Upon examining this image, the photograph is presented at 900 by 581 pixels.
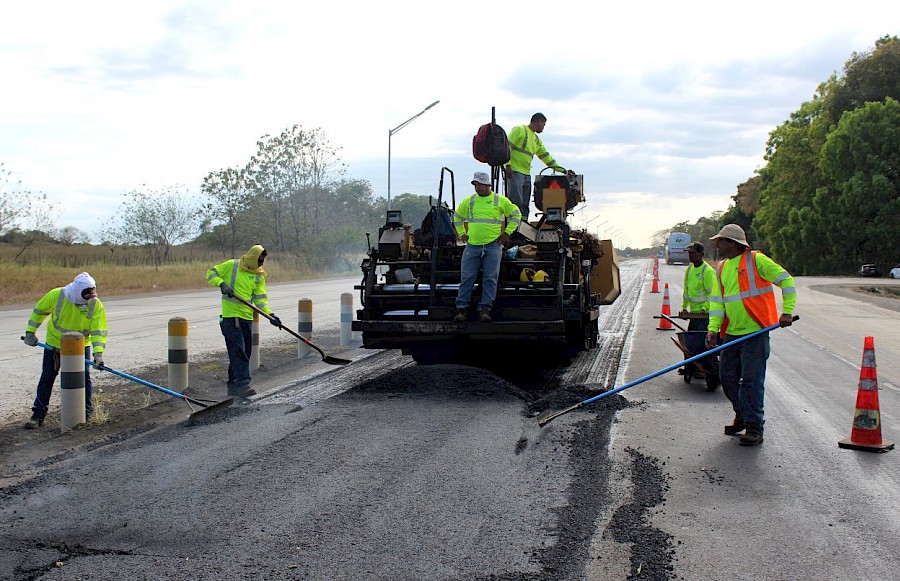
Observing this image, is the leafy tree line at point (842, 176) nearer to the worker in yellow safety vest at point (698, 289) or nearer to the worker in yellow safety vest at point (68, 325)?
the worker in yellow safety vest at point (698, 289)

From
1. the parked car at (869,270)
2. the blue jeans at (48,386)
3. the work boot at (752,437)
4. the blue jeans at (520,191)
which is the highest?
the blue jeans at (520,191)

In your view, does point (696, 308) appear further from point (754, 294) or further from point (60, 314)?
point (60, 314)

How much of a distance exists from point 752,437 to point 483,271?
11.4ft

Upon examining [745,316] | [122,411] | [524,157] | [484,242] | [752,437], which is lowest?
[122,411]

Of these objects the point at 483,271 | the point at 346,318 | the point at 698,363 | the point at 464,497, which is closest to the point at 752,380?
the point at 698,363

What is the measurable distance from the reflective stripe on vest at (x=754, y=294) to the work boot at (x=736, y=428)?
812 mm

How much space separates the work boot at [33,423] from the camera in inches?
303

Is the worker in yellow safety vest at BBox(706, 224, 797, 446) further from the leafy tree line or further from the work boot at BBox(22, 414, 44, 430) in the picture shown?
the leafy tree line

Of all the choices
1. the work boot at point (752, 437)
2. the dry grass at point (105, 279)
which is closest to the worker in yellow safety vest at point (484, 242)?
the work boot at point (752, 437)

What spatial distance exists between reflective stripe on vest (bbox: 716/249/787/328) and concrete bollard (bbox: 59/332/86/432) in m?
5.62

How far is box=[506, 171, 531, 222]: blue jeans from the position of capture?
37.4 feet

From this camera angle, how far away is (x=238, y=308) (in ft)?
30.5

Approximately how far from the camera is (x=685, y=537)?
15.2 ft

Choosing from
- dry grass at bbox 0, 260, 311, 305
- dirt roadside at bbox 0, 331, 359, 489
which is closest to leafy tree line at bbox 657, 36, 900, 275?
dry grass at bbox 0, 260, 311, 305
